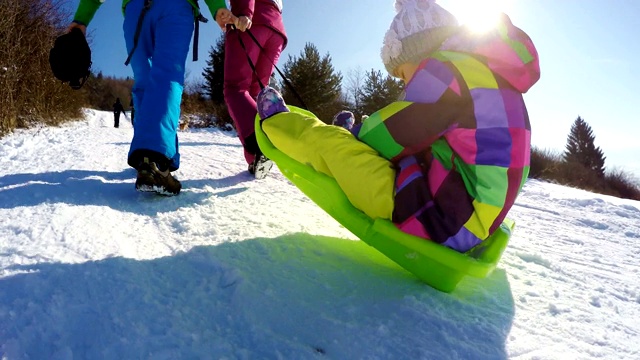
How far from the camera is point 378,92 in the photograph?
16891 mm

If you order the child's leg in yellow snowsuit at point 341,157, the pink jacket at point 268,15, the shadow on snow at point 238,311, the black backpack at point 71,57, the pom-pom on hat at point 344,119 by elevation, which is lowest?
the shadow on snow at point 238,311

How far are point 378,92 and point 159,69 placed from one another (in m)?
16.0

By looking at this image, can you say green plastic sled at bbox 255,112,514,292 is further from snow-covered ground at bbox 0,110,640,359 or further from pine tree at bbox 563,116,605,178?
pine tree at bbox 563,116,605,178

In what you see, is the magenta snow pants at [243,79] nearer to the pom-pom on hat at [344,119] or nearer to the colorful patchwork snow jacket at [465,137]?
the pom-pom on hat at [344,119]

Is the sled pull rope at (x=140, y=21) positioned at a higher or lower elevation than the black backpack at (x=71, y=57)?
higher

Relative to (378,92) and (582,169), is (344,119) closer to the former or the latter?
(378,92)

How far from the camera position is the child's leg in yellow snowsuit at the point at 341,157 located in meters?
1.03

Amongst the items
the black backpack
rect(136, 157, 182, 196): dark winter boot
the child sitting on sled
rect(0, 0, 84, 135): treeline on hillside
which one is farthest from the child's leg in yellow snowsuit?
rect(0, 0, 84, 135): treeline on hillside

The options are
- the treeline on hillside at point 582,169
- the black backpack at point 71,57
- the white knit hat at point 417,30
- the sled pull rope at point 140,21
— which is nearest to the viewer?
the white knit hat at point 417,30

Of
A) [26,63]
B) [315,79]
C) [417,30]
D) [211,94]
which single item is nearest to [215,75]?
[211,94]

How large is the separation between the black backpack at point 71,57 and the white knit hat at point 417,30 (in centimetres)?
154

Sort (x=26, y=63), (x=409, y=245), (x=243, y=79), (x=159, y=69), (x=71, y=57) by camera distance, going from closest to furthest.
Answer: (x=409, y=245) → (x=159, y=69) → (x=71, y=57) → (x=243, y=79) → (x=26, y=63)

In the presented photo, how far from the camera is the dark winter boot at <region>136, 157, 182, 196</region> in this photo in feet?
4.92

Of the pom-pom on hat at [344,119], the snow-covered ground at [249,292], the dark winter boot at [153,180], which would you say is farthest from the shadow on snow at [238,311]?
the pom-pom on hat at [344,119]
